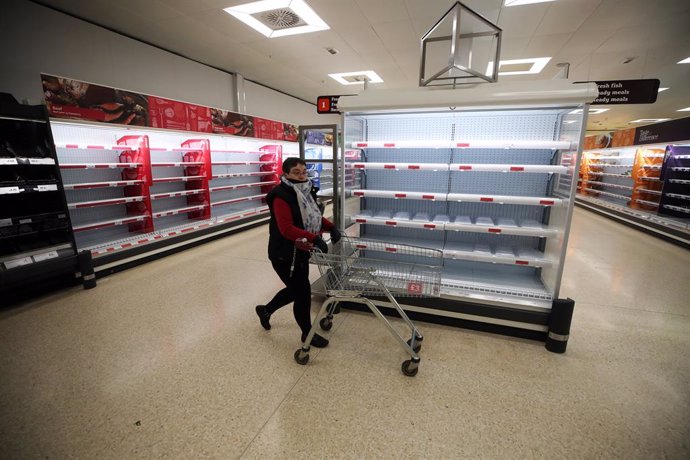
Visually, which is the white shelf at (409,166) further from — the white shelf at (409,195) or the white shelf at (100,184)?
the white shelf at (100,184)

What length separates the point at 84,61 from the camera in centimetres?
471

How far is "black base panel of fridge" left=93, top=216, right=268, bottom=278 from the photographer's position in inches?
178

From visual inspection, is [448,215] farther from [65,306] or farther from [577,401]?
[65,306]

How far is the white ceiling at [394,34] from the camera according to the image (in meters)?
4.33

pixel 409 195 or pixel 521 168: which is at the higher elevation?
pixel 521 168

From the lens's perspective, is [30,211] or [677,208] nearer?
[30,211]

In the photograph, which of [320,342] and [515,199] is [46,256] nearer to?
[320,342]

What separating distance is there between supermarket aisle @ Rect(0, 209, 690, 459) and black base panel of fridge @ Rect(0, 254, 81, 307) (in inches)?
10.2

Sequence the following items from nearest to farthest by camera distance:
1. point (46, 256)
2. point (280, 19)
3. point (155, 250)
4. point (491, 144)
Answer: point (491, 144), point (46, 256), point (280, 19), point (155, 250)

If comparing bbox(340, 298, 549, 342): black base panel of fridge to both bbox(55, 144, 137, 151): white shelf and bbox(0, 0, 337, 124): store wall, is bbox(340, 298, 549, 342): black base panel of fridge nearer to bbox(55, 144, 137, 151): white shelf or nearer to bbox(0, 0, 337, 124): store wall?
bbox(55, 144, 137, 151): white shelf

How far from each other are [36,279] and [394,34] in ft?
20.6

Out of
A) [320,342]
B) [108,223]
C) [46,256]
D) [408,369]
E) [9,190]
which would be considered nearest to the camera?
[408,369]

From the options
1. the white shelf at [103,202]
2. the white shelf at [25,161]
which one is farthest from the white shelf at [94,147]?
the white shelf at [103,202]

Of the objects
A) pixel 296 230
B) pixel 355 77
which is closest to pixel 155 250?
pixel 296 230
